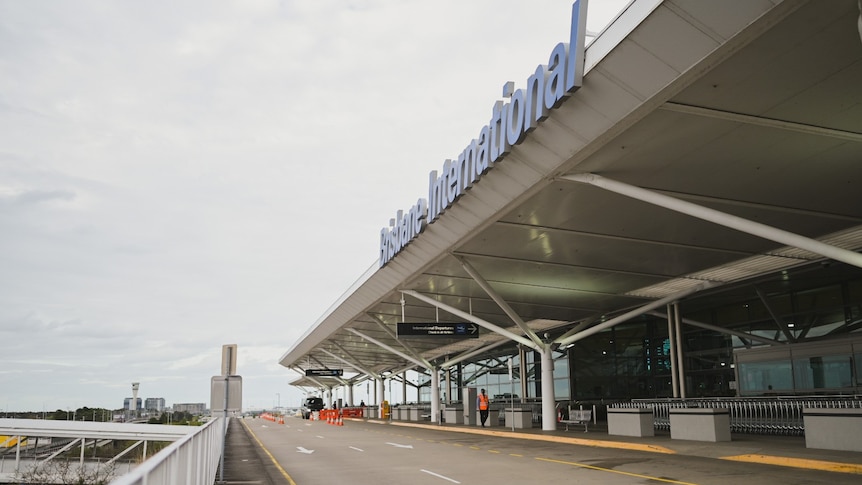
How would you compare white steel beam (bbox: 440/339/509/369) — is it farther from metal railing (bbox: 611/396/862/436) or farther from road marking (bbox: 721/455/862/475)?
road marking (bbox: 721/455/862/475)

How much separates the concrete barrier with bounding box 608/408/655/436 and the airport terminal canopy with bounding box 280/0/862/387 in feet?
17.6

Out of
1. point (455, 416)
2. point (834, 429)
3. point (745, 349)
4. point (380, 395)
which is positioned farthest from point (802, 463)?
point (380, 395)

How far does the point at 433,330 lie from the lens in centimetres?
3105

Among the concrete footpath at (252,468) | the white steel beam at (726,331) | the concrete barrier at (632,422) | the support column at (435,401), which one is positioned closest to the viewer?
the concrete footpath at (252,468)

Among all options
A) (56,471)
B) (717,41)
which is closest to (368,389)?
(56,471)

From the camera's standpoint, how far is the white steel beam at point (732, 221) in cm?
1276

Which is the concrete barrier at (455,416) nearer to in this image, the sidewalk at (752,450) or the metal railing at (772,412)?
the metal railing at (772,412)

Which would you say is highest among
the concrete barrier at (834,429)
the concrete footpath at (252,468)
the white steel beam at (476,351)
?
the white steel beam at (476,351)

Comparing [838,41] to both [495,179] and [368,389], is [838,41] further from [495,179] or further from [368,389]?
[368,389]

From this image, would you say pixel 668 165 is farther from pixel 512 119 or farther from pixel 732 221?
pixel 512 119

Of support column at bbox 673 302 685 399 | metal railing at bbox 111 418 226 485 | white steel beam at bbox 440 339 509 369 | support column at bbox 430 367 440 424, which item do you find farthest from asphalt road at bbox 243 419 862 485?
Result: white steel beam at bbox 440 339 509 369

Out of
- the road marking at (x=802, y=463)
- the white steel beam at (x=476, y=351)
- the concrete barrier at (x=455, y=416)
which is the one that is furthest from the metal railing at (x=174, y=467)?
the white steel beam at (x=476, y=351)

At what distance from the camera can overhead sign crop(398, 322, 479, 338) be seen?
1198 inches

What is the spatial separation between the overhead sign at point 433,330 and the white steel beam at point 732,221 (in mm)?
15354
